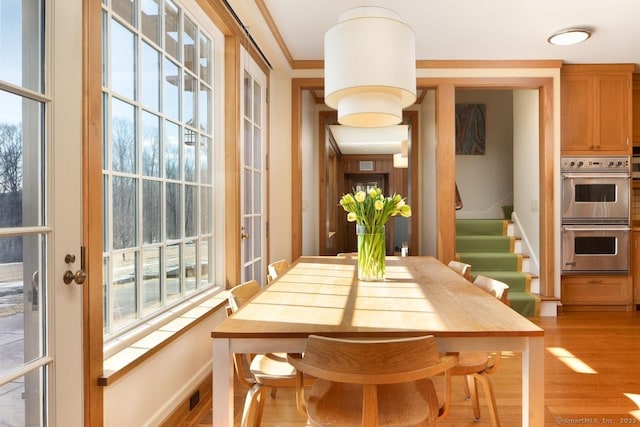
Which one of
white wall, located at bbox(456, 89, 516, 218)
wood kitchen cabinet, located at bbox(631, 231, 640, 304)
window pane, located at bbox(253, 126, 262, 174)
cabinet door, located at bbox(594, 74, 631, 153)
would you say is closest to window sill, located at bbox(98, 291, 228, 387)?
window pane, located at bbox(253, 126, 262, 174)

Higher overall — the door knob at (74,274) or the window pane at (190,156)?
the window pane at (190,156)

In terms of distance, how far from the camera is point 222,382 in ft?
4.61

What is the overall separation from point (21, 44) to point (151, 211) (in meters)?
1.01

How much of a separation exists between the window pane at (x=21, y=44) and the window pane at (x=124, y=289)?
2.62 ft

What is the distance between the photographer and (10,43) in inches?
47.1

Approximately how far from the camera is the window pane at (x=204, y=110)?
2805mm

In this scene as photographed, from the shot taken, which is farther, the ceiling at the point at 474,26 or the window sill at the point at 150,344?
the ceiling at the point at 474,26

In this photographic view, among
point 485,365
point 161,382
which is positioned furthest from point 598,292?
point 161,382

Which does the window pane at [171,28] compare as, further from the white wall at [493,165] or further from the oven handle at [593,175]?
the white wall at [493,165]

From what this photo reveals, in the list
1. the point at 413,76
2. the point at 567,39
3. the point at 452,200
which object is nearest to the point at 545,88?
the point at 567,39

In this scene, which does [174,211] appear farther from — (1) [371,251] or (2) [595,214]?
(2) [595,214]

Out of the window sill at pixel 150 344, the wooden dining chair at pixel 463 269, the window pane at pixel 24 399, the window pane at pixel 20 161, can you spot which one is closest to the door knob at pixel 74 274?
the window pane at pixel 20 161

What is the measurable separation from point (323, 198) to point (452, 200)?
7.06ft

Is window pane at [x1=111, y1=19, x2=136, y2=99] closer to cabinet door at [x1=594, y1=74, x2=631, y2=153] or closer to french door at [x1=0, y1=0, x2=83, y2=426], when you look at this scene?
french door at [x1=0, y1=0, x2=83, y2=426]
